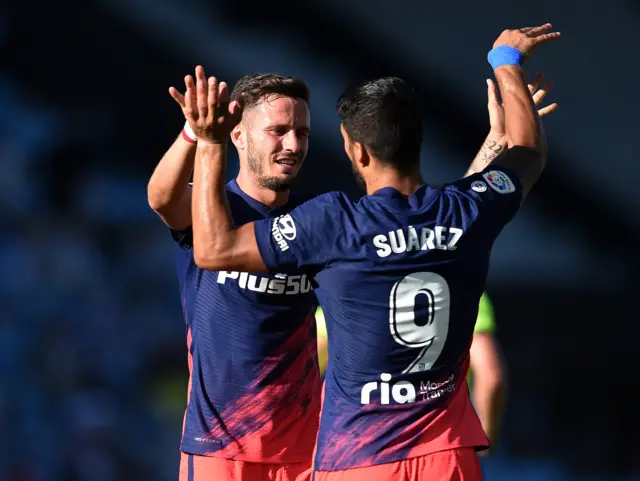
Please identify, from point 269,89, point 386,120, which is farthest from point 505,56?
point 269,89

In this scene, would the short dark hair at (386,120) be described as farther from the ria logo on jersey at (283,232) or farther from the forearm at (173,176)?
the forearm at (173,176)

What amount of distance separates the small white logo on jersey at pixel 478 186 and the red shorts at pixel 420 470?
27.1 inches

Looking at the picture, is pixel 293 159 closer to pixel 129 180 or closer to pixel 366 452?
pixel 366 452

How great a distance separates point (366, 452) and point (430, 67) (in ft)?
15.9

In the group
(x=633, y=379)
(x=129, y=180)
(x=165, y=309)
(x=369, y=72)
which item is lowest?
(x=633, y=379)

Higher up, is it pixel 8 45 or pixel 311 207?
pixel 8 45

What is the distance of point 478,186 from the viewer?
2871 millimetres

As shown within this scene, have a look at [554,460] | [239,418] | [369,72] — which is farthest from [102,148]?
[239,418]

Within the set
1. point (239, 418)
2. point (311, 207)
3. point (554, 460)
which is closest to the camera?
point (311, 207)

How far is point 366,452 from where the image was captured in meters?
2.76

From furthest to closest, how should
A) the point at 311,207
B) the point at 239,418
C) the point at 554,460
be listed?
the point at 554,460, the point at 239,418, the point at 311,207

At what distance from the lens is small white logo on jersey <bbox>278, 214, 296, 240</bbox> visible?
2715 mm

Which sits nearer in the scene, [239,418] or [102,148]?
[239,418]

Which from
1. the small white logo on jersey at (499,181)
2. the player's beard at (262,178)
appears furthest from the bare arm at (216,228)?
the player's beard at (262,178)
